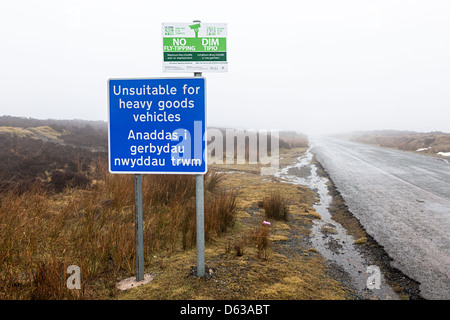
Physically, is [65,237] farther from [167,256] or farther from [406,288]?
[406,288]

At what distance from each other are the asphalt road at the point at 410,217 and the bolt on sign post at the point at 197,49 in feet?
9.49

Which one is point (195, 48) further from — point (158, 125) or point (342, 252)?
point (342, 252)

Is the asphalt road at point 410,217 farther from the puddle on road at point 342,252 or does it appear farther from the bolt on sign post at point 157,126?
the bolt on sign post at point 157,126

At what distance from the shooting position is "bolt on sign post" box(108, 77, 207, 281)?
8.61 feet

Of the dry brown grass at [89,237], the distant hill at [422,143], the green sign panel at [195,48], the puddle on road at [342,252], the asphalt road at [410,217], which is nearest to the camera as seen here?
the dry brown grass at [89,237]

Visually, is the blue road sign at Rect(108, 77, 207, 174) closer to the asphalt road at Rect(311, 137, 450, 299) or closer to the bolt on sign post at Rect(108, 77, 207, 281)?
the bolt on sign post at Rect(108, 77, 207, 281)

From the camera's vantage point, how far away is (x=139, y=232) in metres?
2.77

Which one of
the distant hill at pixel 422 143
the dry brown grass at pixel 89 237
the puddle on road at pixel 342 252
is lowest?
the puddle on road at pixel 342 252

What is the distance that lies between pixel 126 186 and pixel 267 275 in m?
3.99

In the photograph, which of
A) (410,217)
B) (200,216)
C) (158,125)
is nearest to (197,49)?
(158,125)

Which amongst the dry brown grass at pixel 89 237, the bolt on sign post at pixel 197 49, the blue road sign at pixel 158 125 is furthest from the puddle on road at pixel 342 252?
the blue road sign at pixel 158 125

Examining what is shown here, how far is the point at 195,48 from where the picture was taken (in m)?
2.70

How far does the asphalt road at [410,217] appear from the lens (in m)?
3.36
